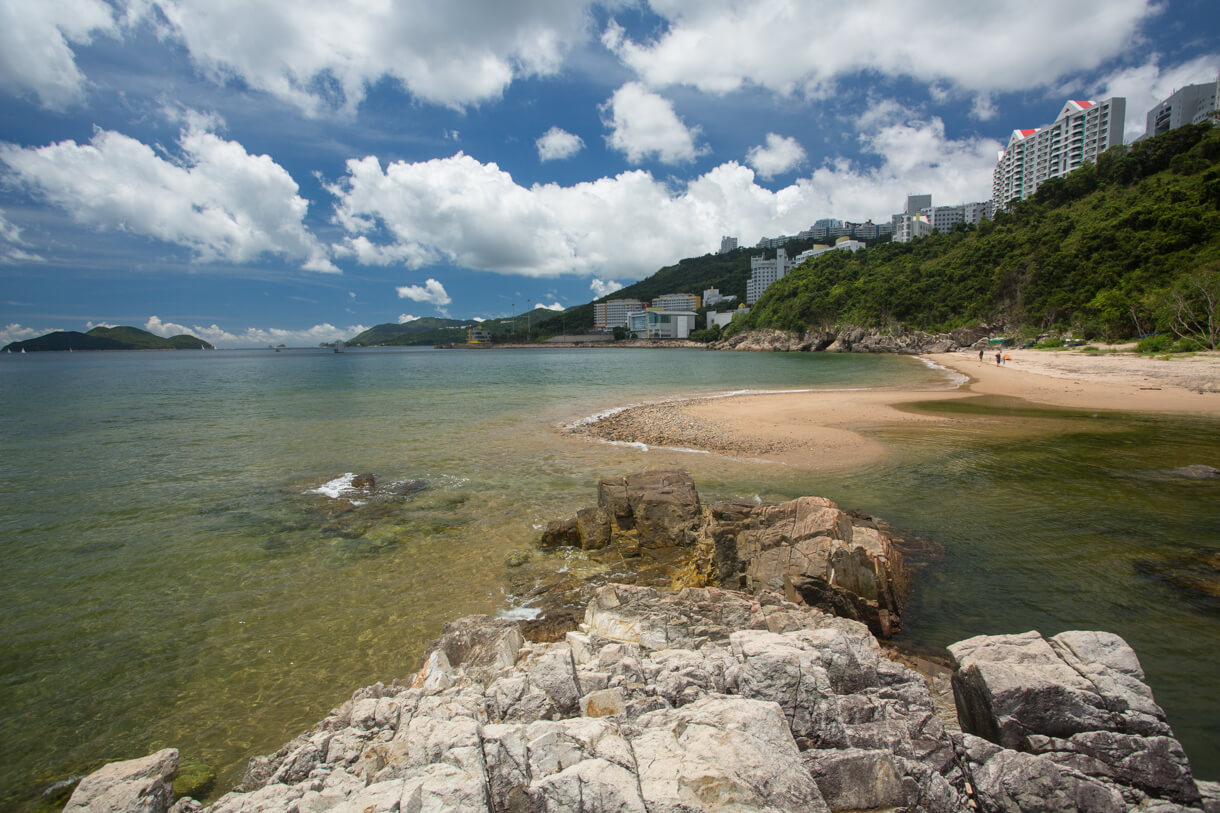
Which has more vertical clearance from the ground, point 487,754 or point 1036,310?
point 1036,310

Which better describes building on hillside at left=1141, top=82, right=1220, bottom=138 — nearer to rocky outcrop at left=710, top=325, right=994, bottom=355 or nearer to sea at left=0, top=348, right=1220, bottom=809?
rocky outcrop at left=710, top=325, right=994, bottom=355

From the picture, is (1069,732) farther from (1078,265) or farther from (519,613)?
(1078,265)

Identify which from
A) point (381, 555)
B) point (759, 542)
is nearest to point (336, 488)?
point (381, 555)

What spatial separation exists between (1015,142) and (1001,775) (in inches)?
8028

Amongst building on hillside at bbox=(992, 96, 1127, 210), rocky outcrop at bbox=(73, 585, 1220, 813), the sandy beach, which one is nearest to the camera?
rocky outcrop at bbox=(73, 585, 1220, 813)

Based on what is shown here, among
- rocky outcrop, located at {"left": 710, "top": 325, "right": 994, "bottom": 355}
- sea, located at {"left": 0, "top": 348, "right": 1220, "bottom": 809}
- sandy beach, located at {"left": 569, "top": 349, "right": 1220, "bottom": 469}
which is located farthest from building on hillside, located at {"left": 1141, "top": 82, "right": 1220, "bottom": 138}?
sea, located at {"left": 0, "top": 348, "right": 1220, "bottom": 809}

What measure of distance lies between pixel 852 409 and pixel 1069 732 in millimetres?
22544

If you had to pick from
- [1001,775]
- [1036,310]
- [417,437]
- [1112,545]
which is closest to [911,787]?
[1001,775]

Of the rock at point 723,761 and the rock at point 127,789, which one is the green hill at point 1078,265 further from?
the rock at point 127,789

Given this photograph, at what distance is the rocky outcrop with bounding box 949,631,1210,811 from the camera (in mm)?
3166

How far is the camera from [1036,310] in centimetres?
7062

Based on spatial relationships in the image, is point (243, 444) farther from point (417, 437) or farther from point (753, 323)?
point (753, 323)

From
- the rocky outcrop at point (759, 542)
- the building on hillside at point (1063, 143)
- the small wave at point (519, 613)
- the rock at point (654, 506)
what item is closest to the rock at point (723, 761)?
the rocky outcrop at point (759, 542)

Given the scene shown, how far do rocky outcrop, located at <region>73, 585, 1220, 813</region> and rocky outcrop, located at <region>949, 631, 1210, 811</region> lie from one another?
0.01 m
